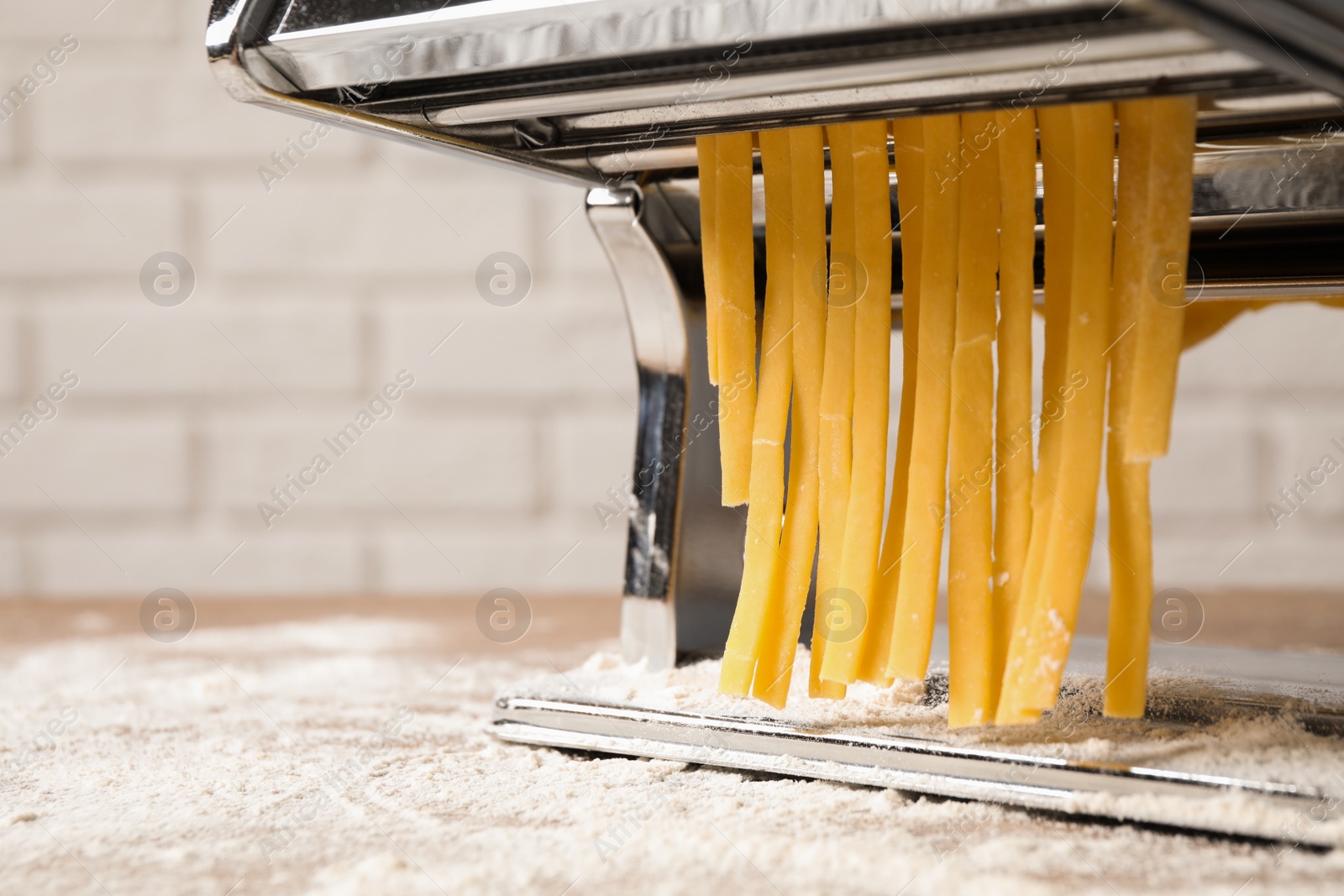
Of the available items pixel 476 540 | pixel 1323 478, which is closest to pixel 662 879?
pixel 476 540

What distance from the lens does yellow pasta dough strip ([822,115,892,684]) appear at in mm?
669

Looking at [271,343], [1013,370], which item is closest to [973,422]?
[1013,370]

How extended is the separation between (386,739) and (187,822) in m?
0.17

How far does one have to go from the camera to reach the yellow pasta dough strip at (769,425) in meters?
0.69

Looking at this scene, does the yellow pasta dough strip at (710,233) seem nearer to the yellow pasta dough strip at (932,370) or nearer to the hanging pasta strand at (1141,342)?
the yellow pasta dough strip at (932,370)

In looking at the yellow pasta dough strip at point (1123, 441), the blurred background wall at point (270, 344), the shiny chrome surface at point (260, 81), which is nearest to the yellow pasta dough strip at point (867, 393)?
the yellow pasta dough strip at point (1123, 441)

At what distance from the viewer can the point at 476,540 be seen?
1717 millimetres

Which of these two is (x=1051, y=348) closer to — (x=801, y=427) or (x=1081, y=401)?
(x=1081, y=401)

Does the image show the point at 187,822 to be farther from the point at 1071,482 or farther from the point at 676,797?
the point at 1071,482

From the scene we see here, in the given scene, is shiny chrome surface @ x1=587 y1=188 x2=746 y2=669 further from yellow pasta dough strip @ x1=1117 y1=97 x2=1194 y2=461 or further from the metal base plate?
yellow pasta dough strip @ x1=1117 y1=97 x2=1194 y2=461

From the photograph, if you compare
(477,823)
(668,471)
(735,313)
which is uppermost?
(735,313)

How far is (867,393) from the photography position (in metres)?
0.68

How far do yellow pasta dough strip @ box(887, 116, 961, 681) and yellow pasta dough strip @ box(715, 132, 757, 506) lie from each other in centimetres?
11

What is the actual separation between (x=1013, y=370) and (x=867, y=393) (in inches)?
3.4
